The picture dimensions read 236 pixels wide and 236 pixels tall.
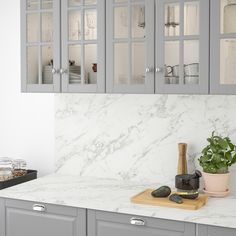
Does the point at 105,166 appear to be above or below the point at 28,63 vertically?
below

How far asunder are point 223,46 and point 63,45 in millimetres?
1059

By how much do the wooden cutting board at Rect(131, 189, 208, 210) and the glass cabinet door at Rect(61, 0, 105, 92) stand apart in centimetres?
72

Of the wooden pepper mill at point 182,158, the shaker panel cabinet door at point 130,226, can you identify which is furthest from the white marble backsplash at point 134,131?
the shaker panel cabinet door at point 130,226

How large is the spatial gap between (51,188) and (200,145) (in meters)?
1.04

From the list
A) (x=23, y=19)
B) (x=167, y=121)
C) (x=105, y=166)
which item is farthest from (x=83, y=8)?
(x=105, y=166)

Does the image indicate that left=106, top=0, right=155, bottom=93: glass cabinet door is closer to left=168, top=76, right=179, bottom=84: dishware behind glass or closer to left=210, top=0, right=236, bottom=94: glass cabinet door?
left=168, top=76, right=179, bottom=84: dishware behind glass

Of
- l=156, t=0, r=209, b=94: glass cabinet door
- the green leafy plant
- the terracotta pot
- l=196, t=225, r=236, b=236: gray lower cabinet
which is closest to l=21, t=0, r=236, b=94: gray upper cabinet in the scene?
l=156, t=0, r=209, b=94: glass cabinet door

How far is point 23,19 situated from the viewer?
3.23m

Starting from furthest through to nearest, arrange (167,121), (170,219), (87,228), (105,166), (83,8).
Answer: (105,166) < (167,121) < (83,8) < (87,228) < (170,219)

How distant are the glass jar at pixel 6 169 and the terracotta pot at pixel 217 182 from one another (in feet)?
4.57

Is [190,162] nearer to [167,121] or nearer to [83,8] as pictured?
[167,121]

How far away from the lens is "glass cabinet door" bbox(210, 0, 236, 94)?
8.64ft

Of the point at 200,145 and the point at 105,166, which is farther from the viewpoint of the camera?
the point at 105,166

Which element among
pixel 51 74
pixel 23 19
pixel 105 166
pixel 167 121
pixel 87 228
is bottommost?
pixel 87 228
